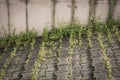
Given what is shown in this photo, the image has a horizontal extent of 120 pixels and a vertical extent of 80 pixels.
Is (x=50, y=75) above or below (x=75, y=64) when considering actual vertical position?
below

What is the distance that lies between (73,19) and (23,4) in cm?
168

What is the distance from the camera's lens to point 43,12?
885 centimetres

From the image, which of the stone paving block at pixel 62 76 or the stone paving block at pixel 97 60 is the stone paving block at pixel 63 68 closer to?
the stone paving block at pixel 62 76

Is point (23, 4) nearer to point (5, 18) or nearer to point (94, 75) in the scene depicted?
point (5, 18)

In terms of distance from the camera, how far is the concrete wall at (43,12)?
28.8 ft

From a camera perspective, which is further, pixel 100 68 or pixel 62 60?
pixel 62 60

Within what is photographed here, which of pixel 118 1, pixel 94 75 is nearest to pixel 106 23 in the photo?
pixel 118 1

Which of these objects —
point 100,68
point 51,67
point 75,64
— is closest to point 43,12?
point 51,67

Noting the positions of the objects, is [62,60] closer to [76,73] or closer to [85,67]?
[85,67]

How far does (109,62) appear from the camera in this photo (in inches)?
259

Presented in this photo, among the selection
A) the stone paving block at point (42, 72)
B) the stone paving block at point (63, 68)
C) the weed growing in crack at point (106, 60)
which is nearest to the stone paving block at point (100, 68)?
the weed growing in crack at point (106, 60)

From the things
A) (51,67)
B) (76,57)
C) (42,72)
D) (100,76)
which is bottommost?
(100,76)

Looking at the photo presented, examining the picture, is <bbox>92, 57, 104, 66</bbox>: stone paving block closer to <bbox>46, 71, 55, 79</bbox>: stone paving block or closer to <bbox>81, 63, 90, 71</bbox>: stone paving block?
<bbox>81, 63, 90, 71</bbox>: stone paving block

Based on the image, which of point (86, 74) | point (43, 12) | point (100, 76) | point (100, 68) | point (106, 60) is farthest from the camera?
point (43, 12)
